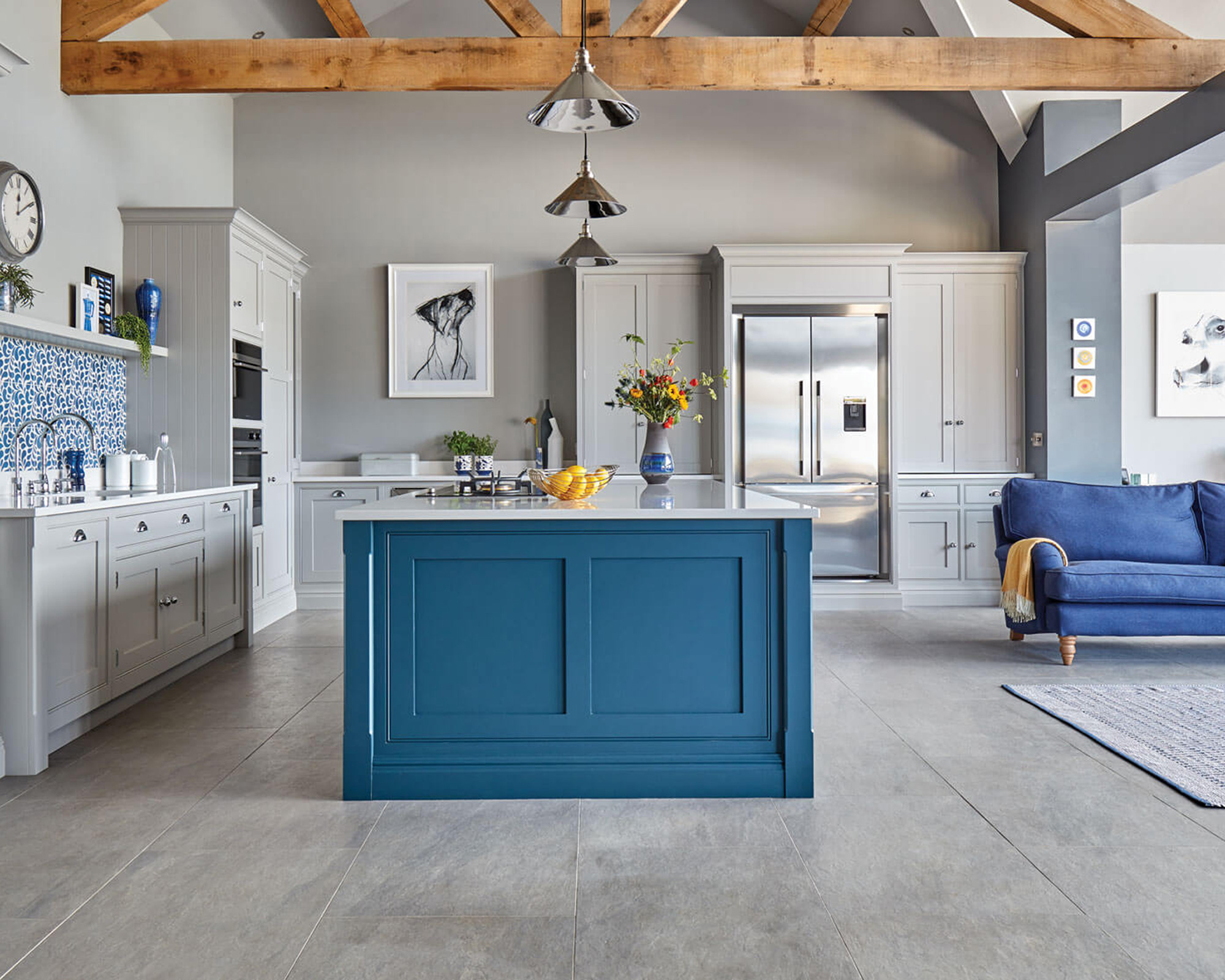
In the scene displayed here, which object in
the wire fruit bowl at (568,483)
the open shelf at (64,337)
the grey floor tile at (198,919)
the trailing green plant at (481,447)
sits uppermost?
the open shelf at (64,337)

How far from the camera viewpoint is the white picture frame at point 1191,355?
6.59 meters

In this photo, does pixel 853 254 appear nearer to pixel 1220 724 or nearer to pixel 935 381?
pixel 935 381

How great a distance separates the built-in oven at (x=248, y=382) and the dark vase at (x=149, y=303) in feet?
1.37

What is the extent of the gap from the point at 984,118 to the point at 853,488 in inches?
112

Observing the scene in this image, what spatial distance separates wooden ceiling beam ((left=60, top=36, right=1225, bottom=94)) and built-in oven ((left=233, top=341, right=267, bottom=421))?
1.37 m

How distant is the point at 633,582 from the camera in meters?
2.68

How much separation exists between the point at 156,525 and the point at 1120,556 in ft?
15.3

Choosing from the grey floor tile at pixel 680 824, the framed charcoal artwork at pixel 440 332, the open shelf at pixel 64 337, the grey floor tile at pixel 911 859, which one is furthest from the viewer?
the framed charcoal artwork at pixel 440 332

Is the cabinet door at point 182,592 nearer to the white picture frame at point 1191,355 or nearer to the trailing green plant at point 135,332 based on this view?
the trailing green plant at point 135,332

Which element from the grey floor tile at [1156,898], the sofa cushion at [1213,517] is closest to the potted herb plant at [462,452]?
the sofa cushion at [1213,517]

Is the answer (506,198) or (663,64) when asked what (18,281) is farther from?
(506,198)

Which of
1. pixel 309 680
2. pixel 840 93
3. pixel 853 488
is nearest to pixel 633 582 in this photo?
pixel 309 680

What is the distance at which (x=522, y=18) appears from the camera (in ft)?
14.8

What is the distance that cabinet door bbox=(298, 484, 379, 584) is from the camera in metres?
5.91
